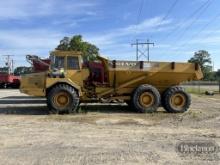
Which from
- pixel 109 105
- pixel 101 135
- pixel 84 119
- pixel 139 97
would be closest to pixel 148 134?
pixel 101 135

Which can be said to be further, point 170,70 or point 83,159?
point 170,70

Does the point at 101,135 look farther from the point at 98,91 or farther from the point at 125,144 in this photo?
the point at 98,91

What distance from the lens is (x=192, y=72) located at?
1991 cm

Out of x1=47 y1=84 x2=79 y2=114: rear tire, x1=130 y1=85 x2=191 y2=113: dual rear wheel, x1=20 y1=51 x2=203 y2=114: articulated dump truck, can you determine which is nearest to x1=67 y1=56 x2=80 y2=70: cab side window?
x1=20 y1=51 x2=203 y2=114: articulated dump truck

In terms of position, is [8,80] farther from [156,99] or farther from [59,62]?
[156,99]

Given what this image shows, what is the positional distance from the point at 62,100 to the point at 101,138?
7.33 metres

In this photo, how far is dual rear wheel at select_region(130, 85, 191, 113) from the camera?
19062 mm

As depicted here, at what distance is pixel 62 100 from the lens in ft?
60.2

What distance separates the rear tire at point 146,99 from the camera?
1903 centimetres

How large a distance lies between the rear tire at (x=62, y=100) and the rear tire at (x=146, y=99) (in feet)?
8.83

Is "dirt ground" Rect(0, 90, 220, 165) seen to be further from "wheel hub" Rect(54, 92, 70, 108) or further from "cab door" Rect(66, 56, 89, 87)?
"cab door" Rect(66, 56, 89, 87)

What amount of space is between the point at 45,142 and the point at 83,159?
213 cm

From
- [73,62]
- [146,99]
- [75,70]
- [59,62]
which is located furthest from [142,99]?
[59,62]

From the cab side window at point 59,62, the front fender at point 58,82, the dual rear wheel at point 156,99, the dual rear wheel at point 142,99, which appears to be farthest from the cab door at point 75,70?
the dual rear wheel at point 156,99
